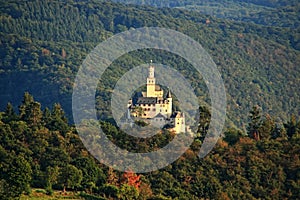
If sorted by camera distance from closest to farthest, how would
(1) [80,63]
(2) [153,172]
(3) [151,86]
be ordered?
(2) [153,172], (3) [151,86], (1) [80,63]

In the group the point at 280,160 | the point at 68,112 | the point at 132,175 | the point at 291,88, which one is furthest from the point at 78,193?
the point at 291,88

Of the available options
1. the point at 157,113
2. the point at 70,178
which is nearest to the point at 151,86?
the point at 157,113

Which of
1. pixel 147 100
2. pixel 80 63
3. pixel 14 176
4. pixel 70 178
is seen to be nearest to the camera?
pixel 14 176

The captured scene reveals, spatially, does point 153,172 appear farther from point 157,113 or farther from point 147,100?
point 147,100

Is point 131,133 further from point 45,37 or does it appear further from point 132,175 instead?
point 45,37

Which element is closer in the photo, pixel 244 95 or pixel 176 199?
pixel 176 199

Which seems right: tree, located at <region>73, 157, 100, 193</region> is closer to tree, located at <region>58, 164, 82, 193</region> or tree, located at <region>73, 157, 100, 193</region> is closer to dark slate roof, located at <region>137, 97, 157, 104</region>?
tree, located at <region>58, 164, 82, 193</region>

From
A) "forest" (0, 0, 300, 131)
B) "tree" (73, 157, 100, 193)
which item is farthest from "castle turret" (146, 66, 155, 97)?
"forest" (0, 0, 300, 131)

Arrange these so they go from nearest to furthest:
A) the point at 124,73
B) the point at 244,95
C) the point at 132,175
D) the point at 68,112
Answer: the point at 132,175
the point at 68,112
the point at 124,73
the point at 244,95

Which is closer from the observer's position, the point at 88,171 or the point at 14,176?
the point at 14,176
